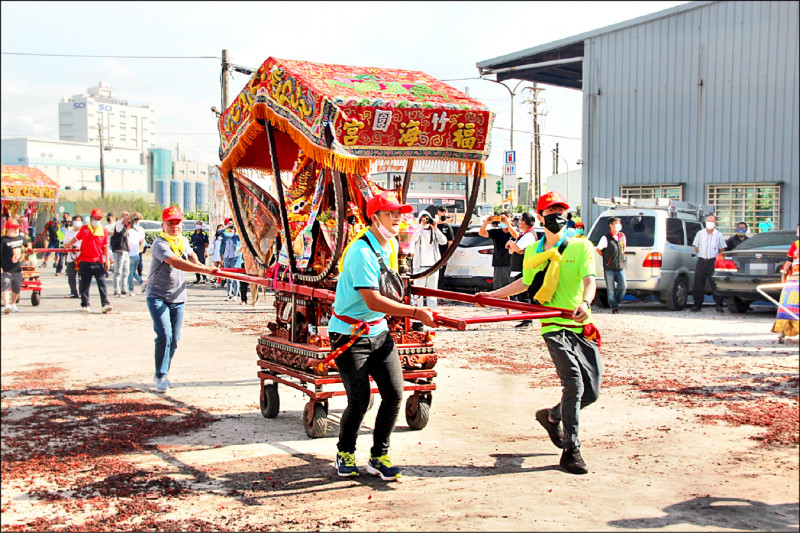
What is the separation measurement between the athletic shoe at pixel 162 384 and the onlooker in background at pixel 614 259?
9.91 meters

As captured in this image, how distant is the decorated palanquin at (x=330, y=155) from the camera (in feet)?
21.4

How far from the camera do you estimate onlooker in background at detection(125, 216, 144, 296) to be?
18.6 meters

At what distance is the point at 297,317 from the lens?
7309 millimetres

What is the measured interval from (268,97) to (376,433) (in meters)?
3.22

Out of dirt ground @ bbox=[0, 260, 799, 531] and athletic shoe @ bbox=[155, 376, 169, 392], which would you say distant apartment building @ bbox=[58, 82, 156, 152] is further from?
athletic shoe @ bbox=[155, 376, 169, 392]

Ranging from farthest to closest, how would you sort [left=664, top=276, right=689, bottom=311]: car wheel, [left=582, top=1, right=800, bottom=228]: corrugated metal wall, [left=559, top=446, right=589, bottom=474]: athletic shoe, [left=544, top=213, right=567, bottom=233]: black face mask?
1. [left=582, top=1, right=800, bottom=228]: corrugated metal wall
2. [left=664, top=276, right=689, bottom=311]: car wheel
3. [left=544, top=213, right=567, bottom=233]: black face mask
4. [left=559, top=446, right=589, bottom=474]: athletic shoe

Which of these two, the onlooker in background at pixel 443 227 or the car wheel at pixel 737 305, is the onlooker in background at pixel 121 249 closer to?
the onlooker in background at pixel 443 227

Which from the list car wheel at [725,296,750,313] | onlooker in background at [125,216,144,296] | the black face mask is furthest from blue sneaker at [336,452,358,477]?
onlooker in background at [125,216,144,296]

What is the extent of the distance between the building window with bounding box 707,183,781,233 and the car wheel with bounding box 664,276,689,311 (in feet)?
14.4

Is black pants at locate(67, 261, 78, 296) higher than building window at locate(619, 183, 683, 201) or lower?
lower

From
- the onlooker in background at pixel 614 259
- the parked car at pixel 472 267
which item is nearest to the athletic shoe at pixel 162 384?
the onlooker in background at pixel 614 259

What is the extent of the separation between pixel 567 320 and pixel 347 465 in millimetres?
1878

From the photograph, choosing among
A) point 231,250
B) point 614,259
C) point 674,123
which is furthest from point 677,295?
point 231,250

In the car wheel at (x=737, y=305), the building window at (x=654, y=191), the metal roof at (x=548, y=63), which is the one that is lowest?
the car wheel at (x=737, y=305)
